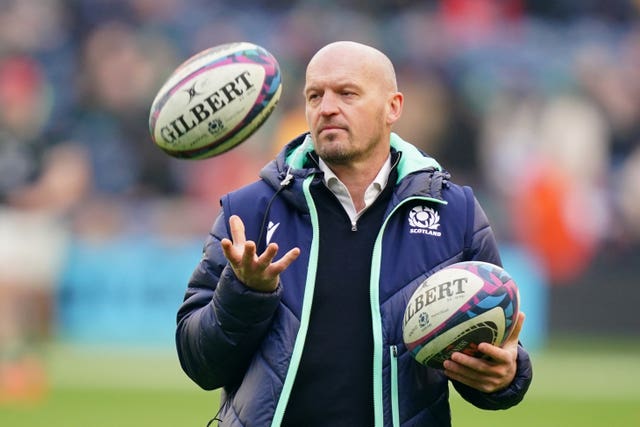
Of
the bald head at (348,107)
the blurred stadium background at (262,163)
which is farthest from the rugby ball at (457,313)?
the blurred stadium background at (262,163)

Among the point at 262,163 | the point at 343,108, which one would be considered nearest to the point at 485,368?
the point at 343,108

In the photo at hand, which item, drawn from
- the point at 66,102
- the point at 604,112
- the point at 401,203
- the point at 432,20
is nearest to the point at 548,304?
the point at 604,112

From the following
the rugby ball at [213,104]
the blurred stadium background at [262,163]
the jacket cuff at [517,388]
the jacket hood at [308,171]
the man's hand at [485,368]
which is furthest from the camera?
the blurred stadium background at [262,163]

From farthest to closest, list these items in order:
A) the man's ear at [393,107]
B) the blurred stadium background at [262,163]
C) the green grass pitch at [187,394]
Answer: the blurred stadium background at [262,163] < the green grass pitch at [187,394] < the man's ear at [393,107]

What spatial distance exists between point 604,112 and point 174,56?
5665 mm

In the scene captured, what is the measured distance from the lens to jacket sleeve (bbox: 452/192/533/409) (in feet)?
16.2

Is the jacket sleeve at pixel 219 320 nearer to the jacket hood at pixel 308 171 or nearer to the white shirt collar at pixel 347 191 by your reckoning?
the jacket hood at pixel 308 171

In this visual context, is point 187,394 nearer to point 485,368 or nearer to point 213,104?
point 213,104

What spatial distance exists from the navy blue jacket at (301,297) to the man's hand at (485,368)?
104mm

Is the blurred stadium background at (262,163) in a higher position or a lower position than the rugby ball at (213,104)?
higher

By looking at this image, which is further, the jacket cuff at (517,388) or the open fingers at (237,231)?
the jacket cuff at (517,388)

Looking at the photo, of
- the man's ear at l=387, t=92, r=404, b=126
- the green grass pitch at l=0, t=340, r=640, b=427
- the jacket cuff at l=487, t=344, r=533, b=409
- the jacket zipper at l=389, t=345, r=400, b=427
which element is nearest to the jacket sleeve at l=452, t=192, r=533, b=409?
the jacket cuff at l=487, t=344, r=533, b=409

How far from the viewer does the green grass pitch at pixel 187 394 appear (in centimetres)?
1121

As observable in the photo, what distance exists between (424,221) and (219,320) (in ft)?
2.74
